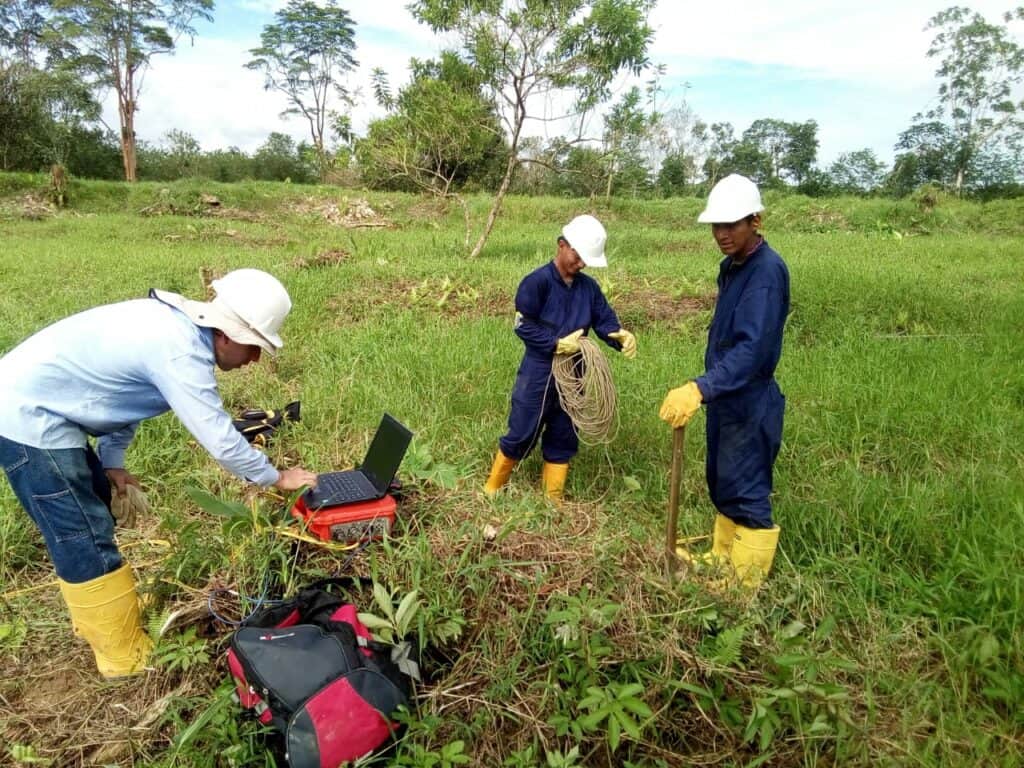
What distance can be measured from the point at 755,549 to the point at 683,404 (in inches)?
31.0

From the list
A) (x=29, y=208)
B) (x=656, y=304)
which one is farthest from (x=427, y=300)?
(x=29, y=208)

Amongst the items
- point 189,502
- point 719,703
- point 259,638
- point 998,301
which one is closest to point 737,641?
point 719,703

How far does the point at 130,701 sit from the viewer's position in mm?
2115

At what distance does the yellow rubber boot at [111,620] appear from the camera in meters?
2.14

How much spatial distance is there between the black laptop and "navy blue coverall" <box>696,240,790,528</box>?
1273 mm

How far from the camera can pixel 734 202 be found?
245cm

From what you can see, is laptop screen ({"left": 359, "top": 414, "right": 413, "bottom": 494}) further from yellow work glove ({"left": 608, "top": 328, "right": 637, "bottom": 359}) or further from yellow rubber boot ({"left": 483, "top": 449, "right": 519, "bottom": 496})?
yellow work glove ({"left": 608, "top": 328, "right": 637, "bottom": 359})

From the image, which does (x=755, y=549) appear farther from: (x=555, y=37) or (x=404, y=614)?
(x=555, y=37)

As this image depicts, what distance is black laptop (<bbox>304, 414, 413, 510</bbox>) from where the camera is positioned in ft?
8.36

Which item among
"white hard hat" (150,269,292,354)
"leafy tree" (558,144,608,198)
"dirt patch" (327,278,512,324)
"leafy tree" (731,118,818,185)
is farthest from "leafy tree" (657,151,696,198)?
"white hard hat" (150,269,292,354)

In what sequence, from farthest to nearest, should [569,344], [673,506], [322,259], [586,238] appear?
[322,259], [569,344], [586,238], [673,506]

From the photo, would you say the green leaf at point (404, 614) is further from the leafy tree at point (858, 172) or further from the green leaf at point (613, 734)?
the leafy tree at point (858, 172)

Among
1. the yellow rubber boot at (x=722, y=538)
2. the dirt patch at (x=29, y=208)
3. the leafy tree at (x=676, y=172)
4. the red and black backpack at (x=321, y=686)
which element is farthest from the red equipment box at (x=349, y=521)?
the leafy tree at (x=676, y=172)

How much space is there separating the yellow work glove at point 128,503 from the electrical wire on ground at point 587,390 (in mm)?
2004
